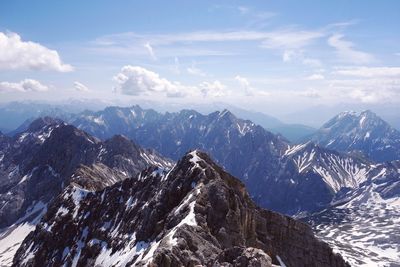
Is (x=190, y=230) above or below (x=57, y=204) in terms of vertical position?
above

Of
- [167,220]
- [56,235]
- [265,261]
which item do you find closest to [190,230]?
[167,220]

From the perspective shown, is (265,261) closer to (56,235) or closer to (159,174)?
(159,174)

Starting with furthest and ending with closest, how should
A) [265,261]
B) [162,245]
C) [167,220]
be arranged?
[167,220] < [162,245] < [265,261]

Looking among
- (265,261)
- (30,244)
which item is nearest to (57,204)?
(30,244)

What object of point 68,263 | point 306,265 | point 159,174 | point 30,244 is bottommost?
point 30,244

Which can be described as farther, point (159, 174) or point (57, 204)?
point (57, 204)

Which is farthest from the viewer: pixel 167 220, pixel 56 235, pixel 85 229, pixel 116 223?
pixel 56 235
